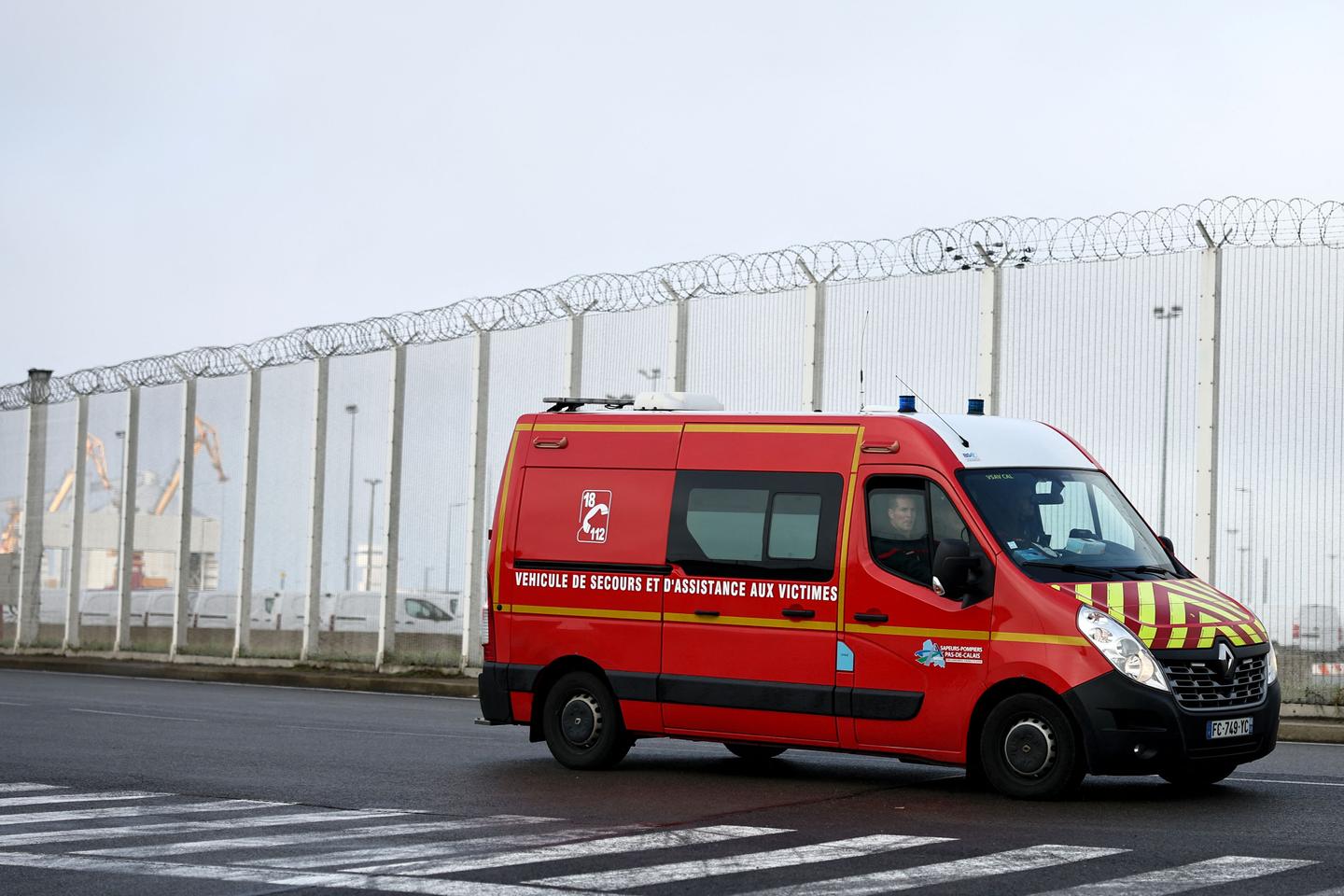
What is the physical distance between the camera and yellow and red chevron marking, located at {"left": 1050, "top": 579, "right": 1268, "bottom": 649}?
1087 centimetres

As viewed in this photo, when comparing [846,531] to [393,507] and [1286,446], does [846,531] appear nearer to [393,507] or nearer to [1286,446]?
[1286,446]

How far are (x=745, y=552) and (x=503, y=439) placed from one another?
1299cm

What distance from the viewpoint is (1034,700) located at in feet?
36.3

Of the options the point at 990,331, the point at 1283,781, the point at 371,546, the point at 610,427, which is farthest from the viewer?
the point at 371,546

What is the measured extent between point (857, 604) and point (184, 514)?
847 inches

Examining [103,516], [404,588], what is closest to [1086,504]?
[404,588]

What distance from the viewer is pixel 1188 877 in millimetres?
8250

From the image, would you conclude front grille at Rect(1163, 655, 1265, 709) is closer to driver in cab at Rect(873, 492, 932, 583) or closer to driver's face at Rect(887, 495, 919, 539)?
driver in cab at Rect(873, 492, 932, 583)

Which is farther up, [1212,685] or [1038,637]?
[1038,637]

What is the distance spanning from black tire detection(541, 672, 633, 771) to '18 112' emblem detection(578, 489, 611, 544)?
0.98 metres

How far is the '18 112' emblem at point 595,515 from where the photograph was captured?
→ 13.2 meters

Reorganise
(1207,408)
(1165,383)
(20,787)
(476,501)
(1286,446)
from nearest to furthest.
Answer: (20,787)
(1286,446)
(1207,408)
(1165,383)
(476,501)

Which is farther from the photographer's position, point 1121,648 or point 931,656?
point 931,656

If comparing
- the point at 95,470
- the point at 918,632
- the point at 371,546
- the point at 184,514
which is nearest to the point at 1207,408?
the point at 918,632
